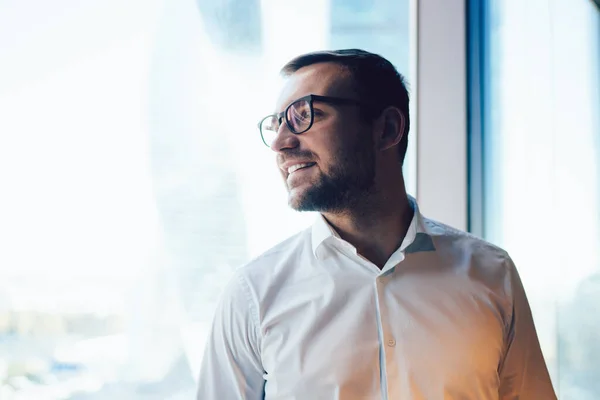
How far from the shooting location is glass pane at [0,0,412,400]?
139cm

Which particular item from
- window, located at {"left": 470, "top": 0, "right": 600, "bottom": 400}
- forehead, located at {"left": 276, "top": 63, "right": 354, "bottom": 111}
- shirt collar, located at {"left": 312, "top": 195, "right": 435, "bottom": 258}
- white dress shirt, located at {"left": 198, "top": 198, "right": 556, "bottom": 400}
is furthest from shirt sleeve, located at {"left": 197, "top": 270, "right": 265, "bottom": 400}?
window, located at {"left": 470, "top": 0, "right": 600, "bottom": 400}

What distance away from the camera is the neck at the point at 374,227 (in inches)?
42.6

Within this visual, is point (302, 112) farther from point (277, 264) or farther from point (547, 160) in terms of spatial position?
point (547, 160)

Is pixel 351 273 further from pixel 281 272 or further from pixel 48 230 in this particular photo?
pixel 48 230

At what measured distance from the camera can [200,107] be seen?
149cm

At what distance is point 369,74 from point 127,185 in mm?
703

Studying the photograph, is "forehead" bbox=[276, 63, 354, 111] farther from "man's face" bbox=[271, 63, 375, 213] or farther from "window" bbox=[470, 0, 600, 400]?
"window" bbox=[470, 0, 600, 400]

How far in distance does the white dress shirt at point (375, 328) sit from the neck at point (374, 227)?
3cm

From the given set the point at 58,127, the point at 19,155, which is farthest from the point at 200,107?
the point at 19,155

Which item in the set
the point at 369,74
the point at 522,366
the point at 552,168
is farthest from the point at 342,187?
the point at 552,168

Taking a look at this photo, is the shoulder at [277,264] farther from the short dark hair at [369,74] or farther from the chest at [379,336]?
the short dark hair at [369,74]

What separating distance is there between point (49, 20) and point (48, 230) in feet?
1.82

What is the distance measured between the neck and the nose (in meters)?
0.15

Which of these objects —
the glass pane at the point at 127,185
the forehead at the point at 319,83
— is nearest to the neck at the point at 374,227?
the forehead at the point at 319,83
